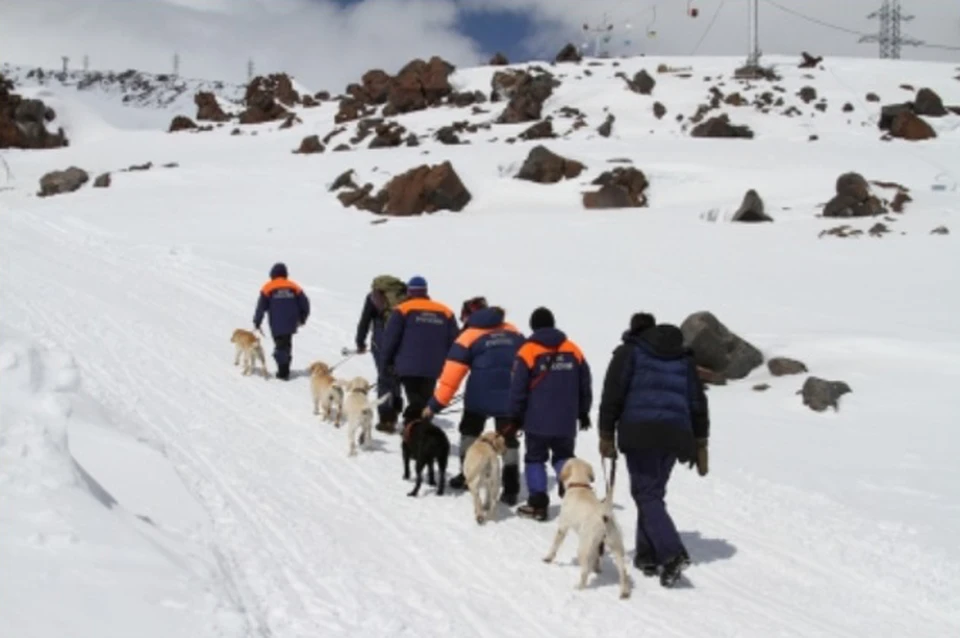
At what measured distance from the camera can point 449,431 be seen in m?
11.4

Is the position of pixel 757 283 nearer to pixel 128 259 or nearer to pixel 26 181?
pixel 128 259

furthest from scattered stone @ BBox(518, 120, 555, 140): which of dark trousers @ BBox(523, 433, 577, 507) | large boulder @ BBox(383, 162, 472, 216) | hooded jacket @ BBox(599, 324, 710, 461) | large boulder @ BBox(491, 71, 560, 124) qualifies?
hooded jacket @ BBox(599, 324, 710, 461)

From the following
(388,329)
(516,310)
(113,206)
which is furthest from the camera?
(113,206)

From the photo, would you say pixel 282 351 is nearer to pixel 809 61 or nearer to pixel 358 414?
pixel 358 414

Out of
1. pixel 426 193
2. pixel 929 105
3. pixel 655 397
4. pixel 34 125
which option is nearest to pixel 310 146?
pixel 426 193

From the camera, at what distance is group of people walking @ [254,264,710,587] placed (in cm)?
661

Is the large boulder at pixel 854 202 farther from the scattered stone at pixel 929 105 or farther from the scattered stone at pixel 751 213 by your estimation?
the scattered stone at pixel 929 105

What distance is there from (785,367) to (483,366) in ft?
26.4

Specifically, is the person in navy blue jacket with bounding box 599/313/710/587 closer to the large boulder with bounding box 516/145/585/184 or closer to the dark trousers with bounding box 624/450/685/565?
the dark trousers with bounding box 624/450/685/565

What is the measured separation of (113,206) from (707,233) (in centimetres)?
2611

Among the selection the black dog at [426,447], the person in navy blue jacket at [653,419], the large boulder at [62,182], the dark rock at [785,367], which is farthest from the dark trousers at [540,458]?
the large boulder at [62,182]

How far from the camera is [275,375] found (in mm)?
13930

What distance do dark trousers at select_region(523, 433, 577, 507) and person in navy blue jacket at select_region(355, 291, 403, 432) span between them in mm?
3045

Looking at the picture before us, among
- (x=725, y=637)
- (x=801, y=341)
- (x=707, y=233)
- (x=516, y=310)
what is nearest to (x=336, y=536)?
(x=725, y=637)
